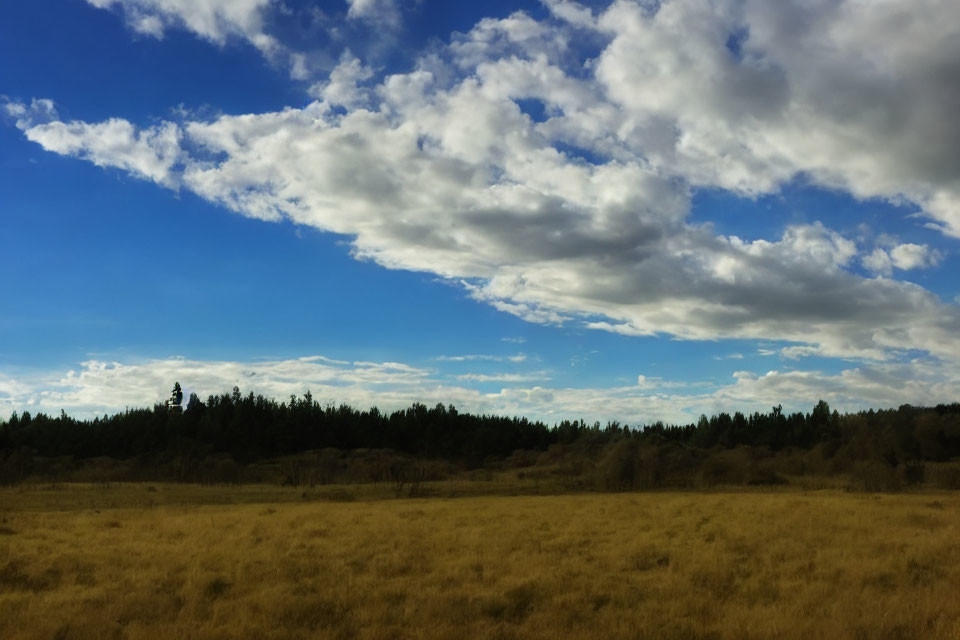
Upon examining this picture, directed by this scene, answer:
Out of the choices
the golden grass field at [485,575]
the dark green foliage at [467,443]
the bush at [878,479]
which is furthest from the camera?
the dark green foliage at [467,443]

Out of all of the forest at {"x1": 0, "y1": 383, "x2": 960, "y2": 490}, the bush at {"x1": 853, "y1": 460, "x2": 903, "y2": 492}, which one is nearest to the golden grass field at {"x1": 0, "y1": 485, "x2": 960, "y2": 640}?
the bush at {"x1": 853, "y1": 460, "x2": 903, "y2": 492}

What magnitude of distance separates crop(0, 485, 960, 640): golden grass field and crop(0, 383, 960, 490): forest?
A: 1327 inches

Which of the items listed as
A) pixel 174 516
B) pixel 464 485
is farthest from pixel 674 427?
pixel 174 516

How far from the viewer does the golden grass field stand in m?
11.7

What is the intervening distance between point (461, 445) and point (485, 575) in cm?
11221

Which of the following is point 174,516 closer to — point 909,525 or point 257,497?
point 257,497

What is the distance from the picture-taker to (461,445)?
127125mm

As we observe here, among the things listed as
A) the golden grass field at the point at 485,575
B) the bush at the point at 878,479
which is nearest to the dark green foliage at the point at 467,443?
the bush at the point at 878,479

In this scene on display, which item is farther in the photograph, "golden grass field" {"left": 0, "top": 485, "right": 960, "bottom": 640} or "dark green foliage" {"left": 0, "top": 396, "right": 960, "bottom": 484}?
"dark green foliage" {"left": 0, "top": 396, "right": 960, "bottom": 484}

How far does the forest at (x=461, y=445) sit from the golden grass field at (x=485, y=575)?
33.7m

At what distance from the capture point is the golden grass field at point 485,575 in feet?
38.5

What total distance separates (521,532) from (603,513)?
25.1 ft

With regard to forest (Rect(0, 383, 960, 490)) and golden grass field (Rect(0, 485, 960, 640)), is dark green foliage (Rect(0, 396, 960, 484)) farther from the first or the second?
golden grass field (Rect(0, 485, 960, 640))

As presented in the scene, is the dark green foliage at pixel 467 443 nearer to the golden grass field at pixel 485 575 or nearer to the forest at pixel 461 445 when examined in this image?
the forest at pixel 461 445
